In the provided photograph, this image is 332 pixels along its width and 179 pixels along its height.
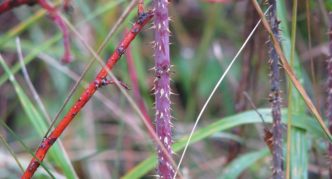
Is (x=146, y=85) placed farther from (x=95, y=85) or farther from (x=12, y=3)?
(x=95, y=85)

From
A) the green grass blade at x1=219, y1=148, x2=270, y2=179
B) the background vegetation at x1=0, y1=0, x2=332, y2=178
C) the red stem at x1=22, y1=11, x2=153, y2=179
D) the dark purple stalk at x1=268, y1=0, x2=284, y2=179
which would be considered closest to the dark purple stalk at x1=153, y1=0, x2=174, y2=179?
the red stem at x1=22, y1=11, x2=153, y2=179

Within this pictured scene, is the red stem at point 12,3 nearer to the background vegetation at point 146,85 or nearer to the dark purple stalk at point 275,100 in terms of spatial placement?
the background vegetation at point 146,85

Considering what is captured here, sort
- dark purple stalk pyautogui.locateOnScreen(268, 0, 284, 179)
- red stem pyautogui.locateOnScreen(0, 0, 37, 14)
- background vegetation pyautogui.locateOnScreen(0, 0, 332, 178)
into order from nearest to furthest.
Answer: dark purple stalk pyautogui.locateOnScreen(268, 0, 284, 179) → red stem pyautogui.locateOnScreen(0, 0, 37, 14) → background vegetation pyautogui.locateOnScreen(0, 0, 332, 178)

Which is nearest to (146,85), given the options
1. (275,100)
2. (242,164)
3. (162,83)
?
(242,164)

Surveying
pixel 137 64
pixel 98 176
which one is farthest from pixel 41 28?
pixel 98 176

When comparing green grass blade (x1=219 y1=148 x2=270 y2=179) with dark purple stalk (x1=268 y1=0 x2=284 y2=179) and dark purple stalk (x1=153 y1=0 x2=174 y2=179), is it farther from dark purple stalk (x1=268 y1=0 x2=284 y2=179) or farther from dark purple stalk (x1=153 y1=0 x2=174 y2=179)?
dark purple stalk (x1=153 y1=0 x2=174 y2=179)

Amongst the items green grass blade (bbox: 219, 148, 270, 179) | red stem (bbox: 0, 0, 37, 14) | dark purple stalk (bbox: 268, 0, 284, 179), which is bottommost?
green grass blade (bbox: 219, 148, 270, 179)
